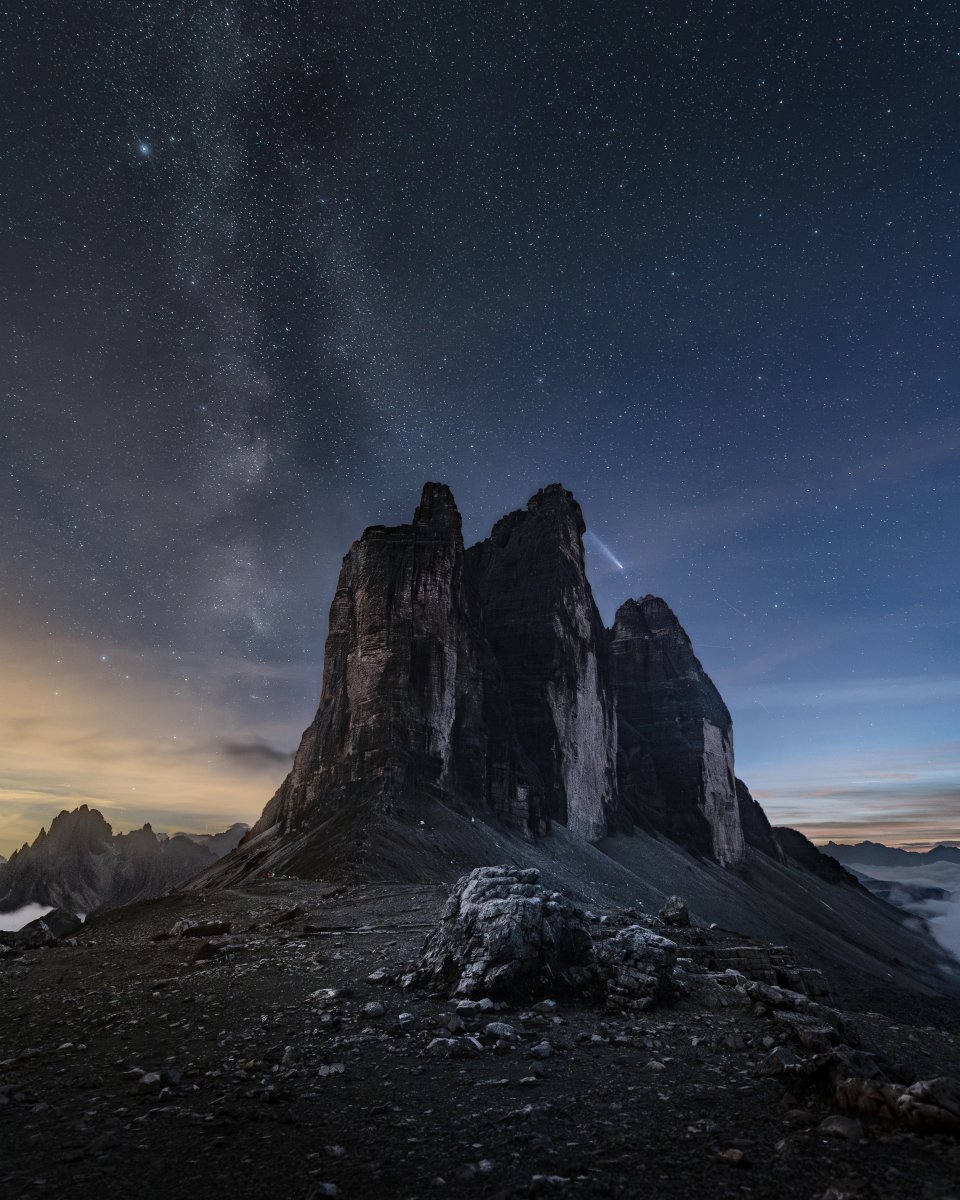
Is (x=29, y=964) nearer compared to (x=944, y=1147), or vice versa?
(x=944, y=1147)

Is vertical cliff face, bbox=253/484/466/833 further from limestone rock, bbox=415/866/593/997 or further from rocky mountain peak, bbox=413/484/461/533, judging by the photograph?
limestone rock, bbox=415/866/593/997

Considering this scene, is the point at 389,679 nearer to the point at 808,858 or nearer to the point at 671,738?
the point at 671,738

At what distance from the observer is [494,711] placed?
9888 cm

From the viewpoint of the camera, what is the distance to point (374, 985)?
13367mm

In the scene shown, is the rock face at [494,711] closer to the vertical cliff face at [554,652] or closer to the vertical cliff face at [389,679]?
the vertical cliff face at [389,679]

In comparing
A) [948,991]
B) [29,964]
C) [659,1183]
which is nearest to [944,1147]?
[659,1183]

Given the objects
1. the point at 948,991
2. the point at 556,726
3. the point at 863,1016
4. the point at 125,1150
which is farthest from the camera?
the point at 556,726

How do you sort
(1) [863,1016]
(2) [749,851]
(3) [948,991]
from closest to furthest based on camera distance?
(1) [863,1016] < (3) [948,991] < (2) [749,851]

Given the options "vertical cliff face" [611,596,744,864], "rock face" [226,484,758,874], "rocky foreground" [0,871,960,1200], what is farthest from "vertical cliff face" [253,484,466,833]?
"vertical cliff face" [611,596,744,864]

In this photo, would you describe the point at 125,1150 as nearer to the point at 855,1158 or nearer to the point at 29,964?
the point at 855,1158

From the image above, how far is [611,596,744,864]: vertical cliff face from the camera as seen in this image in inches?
5202

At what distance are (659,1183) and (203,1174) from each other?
14.2 ft

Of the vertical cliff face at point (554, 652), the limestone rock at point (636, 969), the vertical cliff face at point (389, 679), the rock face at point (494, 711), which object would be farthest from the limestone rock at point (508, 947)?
the vertical cliff face at point (554, 652)

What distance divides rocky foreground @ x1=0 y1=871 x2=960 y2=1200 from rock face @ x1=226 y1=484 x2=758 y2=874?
129ft
